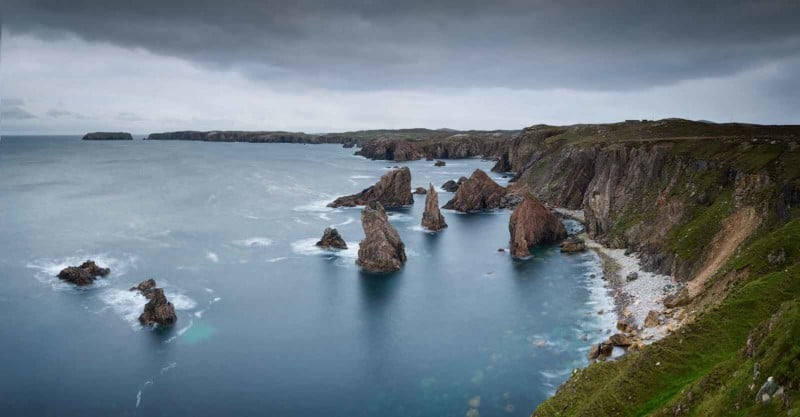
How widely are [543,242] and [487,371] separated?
174 feet

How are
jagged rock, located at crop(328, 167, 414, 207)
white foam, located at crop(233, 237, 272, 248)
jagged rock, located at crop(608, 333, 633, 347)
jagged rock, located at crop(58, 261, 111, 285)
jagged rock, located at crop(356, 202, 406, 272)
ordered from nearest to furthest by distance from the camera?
jagged rock, located at crop(608, 333, 633, 347)
jagged rock, located at crop(58, 261, 111, 285)
jagged rock, located at crop(356, 202, 406, 272)
white foam, located at crop(233, 237, 272, 248)
jagged rock, located at crop(328, 167, 414, 207)

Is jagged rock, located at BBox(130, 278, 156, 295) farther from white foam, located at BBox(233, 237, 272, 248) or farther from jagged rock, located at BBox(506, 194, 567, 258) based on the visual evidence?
jagged rock, located at BBox(506, 194, 567, 258)

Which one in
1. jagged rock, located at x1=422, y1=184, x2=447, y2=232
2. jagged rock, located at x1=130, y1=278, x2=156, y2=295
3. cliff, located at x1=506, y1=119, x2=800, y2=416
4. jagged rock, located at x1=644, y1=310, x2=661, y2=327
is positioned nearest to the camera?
cliff, located at x1=506, y1=119, x2=800, y2=416

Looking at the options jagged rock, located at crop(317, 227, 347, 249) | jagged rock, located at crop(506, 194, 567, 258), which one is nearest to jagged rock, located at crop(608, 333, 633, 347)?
jagged rock, located at crop(506, 194, 567, 258)

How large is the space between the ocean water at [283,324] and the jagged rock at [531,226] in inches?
134

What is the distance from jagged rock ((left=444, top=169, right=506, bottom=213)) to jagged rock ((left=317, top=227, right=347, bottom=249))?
47320mm

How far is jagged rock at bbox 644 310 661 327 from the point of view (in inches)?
2264

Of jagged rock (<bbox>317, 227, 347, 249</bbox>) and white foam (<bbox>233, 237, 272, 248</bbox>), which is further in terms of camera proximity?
white foam (<bbox>233, 237, 272, 248</bbox>)

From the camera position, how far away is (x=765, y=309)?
42.2m

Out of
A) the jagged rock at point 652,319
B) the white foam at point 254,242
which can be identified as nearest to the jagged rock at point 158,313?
the white foam at point 254,242

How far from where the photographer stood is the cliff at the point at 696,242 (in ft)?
116

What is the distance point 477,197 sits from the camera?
142 metres

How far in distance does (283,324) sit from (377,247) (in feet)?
82.8

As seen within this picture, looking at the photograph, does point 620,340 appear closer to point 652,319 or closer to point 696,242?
point 652,319
